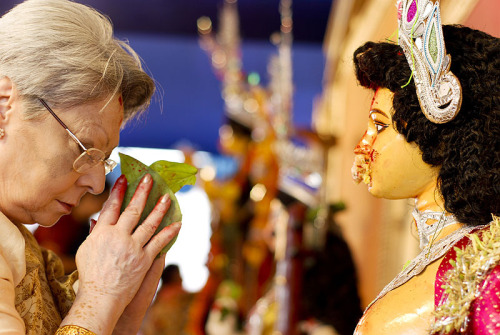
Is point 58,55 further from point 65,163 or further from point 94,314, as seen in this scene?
Result: point 94,314

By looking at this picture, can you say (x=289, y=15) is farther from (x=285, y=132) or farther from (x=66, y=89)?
(x=66, y=89)

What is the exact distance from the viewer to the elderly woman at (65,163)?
1.06m

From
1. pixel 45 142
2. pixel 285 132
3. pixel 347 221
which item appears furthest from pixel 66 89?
pixel 347 221

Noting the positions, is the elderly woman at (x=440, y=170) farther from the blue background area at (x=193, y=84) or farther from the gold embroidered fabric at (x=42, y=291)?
the blue background area at (x=193, y=84)

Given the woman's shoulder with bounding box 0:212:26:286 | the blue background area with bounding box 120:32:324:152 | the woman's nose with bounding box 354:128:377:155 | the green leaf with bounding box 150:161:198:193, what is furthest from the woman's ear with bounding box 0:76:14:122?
the blue background area with bounding box 120:32:324:152

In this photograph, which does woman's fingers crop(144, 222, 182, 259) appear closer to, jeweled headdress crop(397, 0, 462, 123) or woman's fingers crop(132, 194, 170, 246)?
woman's fingers crop(132, 194, 170, 246)

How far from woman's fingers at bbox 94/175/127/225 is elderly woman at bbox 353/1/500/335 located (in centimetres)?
42

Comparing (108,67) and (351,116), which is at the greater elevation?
(108,67)

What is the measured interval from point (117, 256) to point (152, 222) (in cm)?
9

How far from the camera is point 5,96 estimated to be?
3.49ft

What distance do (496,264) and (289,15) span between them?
4537mm

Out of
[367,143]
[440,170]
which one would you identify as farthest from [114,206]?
[440,170]

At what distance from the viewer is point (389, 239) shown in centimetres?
278

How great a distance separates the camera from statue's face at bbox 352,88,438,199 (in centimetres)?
110
